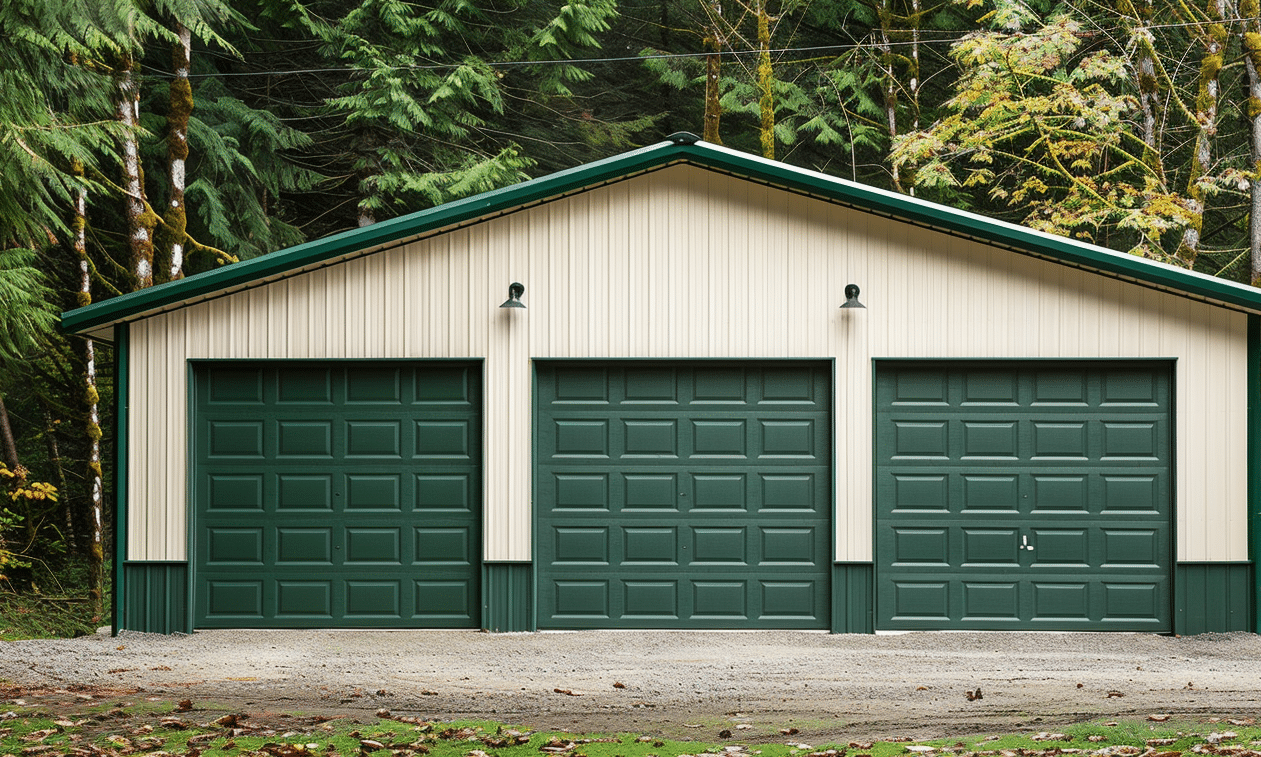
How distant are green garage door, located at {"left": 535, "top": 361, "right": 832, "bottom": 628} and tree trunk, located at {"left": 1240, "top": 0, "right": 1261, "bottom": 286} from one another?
381 inches

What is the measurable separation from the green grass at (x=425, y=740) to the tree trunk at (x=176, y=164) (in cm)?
942

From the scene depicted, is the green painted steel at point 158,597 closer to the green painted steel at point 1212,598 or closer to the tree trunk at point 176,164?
the tree trunk at point 176,164

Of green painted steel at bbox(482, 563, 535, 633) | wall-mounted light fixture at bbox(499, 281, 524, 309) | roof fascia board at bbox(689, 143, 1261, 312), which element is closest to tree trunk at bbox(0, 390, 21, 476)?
green painted steel at bbox(482, 563, 535, 633)

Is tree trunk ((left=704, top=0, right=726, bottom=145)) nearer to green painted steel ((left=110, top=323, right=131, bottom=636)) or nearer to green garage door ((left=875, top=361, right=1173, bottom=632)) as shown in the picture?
green garage door ((left=875, top=361, right=1173, bottom=632))

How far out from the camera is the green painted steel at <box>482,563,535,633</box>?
9430 mm

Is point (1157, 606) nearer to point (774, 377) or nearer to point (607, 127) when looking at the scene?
point (774, 377)

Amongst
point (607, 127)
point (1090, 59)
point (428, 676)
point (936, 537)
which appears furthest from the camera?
point (607, 127)

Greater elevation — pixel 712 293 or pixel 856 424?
pixel 712 293

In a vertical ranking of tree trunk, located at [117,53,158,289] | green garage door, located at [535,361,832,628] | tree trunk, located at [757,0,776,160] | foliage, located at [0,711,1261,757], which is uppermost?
tree trunk, located at [757,0,776,160]

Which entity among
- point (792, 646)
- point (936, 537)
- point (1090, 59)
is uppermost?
point (1090, 59)

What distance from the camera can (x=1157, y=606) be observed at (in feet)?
30.6

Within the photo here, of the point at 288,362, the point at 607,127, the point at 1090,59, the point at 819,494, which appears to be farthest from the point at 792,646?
the point at 607,127

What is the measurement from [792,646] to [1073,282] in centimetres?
428

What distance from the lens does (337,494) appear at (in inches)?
376
